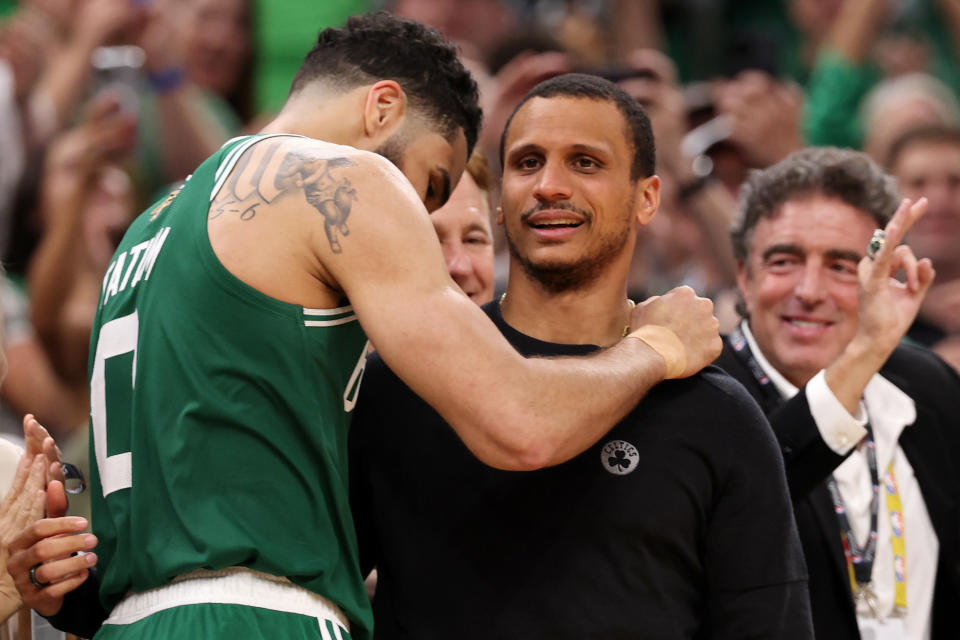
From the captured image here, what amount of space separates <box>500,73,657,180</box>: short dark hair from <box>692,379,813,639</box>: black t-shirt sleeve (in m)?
0.67

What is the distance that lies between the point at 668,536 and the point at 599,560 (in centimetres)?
17

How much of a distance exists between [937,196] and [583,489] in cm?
327

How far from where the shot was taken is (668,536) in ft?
9.63

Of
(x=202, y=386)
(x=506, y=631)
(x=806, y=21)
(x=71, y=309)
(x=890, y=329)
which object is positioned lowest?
(x=71, y=309)

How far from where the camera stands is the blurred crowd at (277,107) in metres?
5.77

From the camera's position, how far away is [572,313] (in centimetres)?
319

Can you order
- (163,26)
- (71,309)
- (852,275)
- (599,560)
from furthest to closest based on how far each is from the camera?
(163,26)
(71,309)
(852,275)
(599,560)

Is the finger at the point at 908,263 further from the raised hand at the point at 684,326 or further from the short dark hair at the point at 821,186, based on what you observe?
the raised hand at the point at 684,326

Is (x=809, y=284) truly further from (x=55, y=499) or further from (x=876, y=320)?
(x=55, y=499)

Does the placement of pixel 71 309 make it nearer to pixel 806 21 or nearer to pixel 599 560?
pixel 599 560

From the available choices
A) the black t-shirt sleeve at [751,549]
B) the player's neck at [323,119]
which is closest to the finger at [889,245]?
the black t-shirt sleeve at [751,549]

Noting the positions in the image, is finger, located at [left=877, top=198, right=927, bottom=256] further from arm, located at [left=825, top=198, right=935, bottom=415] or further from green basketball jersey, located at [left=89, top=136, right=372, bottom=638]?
green basketball jersey, located at [left=89, top=136, right=372, bottom=638]

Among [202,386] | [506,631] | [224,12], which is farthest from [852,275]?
[224,12]

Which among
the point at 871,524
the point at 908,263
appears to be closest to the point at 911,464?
the point at 871,524
